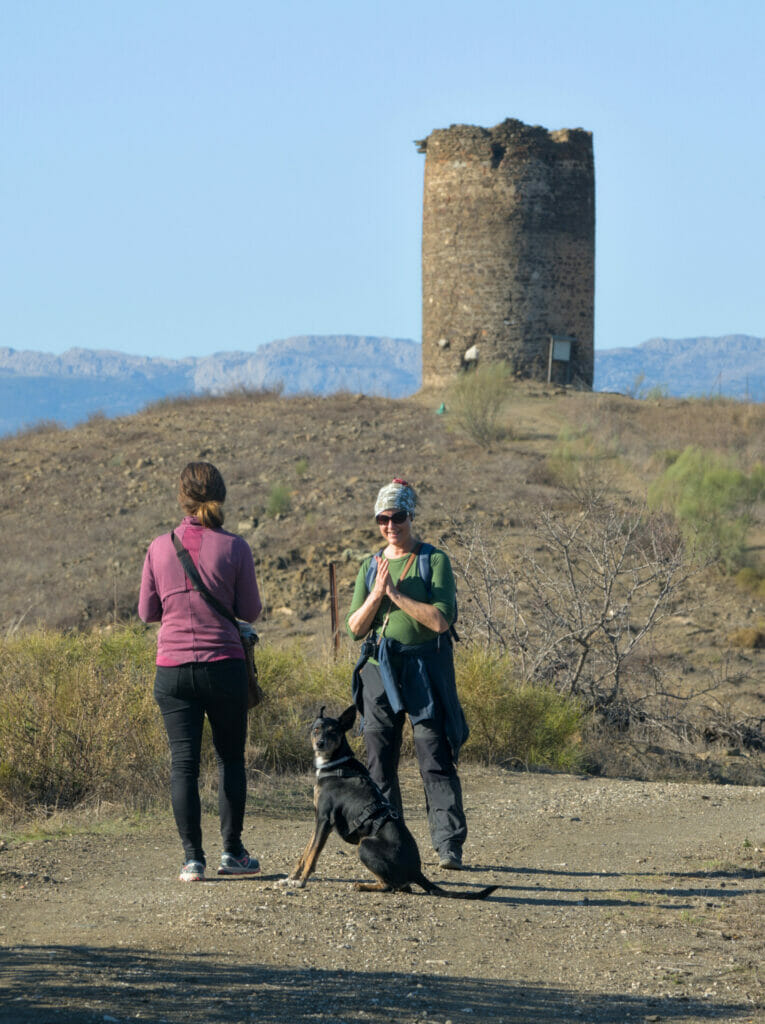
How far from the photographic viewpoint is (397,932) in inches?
211

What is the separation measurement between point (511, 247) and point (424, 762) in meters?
25.9

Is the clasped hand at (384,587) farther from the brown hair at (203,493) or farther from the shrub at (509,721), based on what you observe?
the shrub at (509,721)

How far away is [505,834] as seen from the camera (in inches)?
298

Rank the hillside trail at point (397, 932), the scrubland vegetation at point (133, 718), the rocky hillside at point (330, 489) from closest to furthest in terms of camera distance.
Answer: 1. the hillside trail at point (397, 932)
2. the scrubland vegetation at point (133, 718)
3. the rocky hillside at point (330, 489)

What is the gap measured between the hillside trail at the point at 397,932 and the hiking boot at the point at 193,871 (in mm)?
53

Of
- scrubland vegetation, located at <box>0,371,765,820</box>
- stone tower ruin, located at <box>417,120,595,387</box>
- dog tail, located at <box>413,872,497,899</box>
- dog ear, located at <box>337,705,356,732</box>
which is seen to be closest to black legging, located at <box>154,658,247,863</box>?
dog ear, located at <box>337,705,356,732</box>

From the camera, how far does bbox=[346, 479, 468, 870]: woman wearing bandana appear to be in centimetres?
622

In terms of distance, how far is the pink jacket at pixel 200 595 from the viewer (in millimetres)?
5918

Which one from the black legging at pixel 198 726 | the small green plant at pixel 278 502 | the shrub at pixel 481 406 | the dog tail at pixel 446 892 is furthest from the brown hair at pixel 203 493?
the shrub at pixel 481 406

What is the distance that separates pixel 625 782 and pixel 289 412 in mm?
22631

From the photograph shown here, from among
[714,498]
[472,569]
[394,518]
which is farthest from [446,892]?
[714,498]

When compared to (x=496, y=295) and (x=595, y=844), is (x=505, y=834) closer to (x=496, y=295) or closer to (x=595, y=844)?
(x=595, y=844)

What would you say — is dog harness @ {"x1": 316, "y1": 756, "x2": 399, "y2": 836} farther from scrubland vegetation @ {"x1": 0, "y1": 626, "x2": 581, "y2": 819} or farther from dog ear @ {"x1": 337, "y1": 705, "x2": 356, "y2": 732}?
scrubland vegetation @ {"x1": 0, "y1": 626, "x2": 581, "y2": 819}

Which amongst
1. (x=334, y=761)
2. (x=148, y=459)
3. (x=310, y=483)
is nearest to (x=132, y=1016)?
(x=334, y=761)
